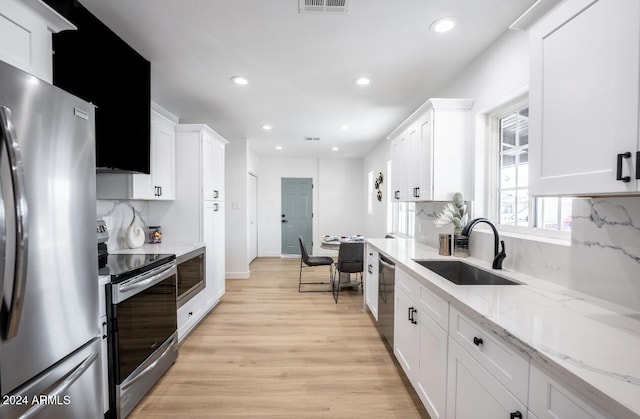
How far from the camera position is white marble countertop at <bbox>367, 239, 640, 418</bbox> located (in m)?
0.64

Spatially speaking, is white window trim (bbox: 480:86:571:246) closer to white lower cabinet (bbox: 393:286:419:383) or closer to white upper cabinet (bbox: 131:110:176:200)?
white lower cabinet (bbox: 393:286:419:383)

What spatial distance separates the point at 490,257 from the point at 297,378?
1.71 metres

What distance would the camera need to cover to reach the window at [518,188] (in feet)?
5.52

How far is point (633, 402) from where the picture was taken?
58 cm

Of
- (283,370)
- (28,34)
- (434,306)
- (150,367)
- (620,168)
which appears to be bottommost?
(283,370)

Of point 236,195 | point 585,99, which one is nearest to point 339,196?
point 236,195

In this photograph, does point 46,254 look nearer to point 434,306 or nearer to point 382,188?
point 434,306

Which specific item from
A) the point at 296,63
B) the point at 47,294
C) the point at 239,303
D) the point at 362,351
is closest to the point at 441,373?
the point at 362,351

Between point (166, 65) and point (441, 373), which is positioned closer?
point (441, 373)

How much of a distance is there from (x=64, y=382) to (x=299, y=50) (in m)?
2.39

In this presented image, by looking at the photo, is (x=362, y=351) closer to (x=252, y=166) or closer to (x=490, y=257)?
(x=490, y=257)

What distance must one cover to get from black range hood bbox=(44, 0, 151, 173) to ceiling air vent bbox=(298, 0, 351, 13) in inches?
53.0

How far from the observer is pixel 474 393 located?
44.1 inches

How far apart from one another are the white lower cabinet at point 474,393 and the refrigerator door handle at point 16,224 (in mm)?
1699
